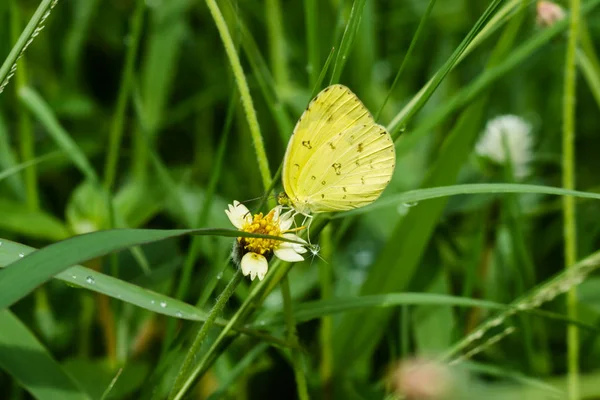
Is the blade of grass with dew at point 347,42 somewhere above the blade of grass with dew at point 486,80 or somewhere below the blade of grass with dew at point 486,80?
below

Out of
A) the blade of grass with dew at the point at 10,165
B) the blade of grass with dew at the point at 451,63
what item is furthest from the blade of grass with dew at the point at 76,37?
the blade of grass with dew at the point at 451,63

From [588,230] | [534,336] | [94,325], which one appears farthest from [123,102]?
[588,230]

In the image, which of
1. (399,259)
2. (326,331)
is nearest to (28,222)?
(326,331)

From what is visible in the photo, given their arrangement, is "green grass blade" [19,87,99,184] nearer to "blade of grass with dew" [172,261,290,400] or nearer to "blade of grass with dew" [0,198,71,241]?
"blade of grass with dew" [0,198,71,241]

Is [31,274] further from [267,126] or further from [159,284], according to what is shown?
[267,126]

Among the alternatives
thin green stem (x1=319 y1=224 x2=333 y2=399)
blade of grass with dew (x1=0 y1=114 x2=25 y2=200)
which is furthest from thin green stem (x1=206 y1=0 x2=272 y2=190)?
blade of grass with dew (x1=0 y1=114 x2=25 y2=200)

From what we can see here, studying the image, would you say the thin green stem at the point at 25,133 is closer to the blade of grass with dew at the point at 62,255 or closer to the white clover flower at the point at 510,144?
the blade of grass with dew at the point at 62,255

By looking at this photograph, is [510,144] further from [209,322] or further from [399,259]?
[209,322]
